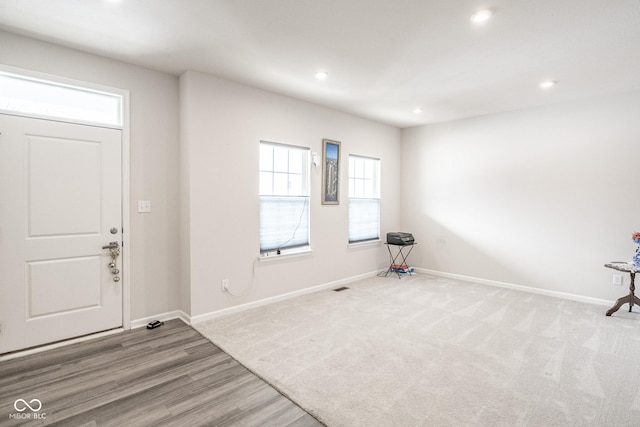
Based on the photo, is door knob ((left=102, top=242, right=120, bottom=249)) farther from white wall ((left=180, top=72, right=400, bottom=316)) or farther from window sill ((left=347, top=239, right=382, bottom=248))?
window sill ((left=347, top=239, right=382, bottom=248))

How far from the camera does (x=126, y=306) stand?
3.30m

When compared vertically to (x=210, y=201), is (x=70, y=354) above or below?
below

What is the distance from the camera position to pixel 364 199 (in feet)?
18.1

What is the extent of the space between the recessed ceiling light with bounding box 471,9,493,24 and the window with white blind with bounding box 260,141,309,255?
2.54 meters

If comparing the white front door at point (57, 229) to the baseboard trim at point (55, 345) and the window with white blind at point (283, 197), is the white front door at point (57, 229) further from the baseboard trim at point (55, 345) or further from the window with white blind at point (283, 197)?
the window with white blind at point (283, 197)

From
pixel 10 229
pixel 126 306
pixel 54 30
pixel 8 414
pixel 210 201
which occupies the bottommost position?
pixel 8 414

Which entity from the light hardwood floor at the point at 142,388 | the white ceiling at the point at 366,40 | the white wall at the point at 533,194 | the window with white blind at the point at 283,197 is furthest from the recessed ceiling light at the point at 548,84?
the light hardwood floor at the point at 142,388

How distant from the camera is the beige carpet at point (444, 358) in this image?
2.05 metres

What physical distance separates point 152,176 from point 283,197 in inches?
61.5

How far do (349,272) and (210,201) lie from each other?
259 centimetres

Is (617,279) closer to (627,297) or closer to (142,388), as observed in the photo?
(627,297)

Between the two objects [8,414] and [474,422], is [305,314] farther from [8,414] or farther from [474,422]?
[8,414]

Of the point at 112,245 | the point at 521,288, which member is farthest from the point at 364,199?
the point at 112,245

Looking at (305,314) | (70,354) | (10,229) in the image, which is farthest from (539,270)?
(10,229)
